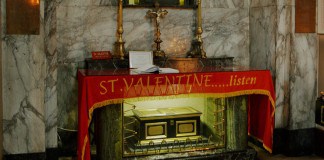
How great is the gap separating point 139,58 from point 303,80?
7.11 feet

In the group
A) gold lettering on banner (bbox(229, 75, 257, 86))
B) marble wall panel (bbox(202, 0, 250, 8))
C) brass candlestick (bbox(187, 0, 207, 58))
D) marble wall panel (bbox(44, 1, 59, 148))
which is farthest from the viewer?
marble wall panel (bbox(202, 0, 250, 8))

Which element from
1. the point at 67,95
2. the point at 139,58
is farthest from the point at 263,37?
the point at 67,95

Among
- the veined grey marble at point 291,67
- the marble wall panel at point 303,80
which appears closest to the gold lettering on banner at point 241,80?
the veined grey marble at point 291,67

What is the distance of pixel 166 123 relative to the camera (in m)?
4.89

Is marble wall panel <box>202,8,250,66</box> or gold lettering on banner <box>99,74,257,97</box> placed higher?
marble wall panel <box>202,8,250,66</box>

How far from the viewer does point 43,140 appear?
4.42 m

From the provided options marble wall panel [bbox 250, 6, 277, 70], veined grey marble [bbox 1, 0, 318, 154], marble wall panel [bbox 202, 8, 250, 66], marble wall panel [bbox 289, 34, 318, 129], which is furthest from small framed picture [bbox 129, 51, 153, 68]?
marble wall panel [bbox 289, 34, 318, 129]

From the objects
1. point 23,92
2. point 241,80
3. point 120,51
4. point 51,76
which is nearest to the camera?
point 23,92

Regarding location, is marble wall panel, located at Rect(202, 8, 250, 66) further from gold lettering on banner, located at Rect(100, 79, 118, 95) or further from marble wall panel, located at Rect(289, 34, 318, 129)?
gold lettering on banner, located at Rect(100, 79, 118, 95)

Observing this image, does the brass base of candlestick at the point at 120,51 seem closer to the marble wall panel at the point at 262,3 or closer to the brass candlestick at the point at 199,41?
the brass candlestick at the point at 199,41

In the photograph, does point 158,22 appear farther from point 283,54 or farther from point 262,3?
point 283,54

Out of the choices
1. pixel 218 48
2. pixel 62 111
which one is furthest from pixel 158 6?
pixel 62 111

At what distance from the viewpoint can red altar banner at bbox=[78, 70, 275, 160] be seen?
162 inches

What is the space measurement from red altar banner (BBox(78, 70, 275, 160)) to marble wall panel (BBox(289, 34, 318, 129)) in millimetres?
567
